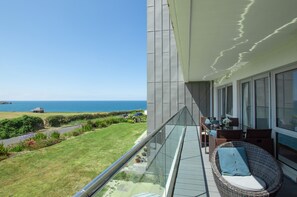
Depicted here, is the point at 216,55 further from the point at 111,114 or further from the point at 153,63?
the point at 111,114

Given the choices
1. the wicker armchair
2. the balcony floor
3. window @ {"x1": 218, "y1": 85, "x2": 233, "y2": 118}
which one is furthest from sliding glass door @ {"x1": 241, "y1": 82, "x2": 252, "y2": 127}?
the wicker armchair

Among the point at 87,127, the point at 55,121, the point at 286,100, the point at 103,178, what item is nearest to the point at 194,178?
the point at 286,100

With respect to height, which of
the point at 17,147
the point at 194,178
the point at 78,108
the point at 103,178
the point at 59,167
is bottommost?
the point at 59,167

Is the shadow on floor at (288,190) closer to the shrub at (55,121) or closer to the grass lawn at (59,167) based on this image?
the grass lawn at (59,167)

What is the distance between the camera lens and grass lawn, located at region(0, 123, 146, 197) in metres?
9.59

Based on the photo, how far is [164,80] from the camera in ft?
34.0

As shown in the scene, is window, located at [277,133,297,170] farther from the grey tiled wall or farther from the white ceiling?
the grey tiled wall

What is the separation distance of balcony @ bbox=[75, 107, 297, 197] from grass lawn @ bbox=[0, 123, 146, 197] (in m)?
7.41

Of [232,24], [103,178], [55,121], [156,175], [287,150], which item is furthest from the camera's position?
[55,121]

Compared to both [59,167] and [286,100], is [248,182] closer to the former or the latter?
[286,100]

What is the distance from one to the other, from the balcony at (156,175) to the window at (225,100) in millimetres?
2659

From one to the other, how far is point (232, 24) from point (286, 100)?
193cm

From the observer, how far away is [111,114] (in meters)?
34.8

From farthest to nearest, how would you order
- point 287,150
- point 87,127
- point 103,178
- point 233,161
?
point 87,127 < point 287,150 < point 233,161 < point 103,178
